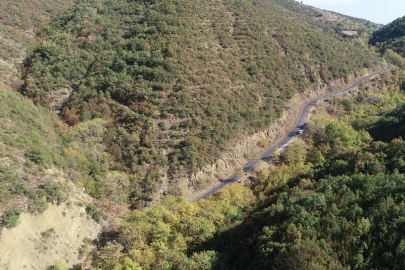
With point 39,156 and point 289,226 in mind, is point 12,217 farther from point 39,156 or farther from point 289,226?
point 289,226

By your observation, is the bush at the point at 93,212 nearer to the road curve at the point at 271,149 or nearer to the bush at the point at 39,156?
the bush at the point at 39,156

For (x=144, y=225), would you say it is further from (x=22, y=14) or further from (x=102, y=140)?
(x=22, y=14)

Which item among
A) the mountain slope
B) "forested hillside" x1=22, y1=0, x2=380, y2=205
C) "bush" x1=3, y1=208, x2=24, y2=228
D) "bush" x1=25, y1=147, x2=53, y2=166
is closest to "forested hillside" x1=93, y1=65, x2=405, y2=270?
"bush" x1=3, y1=208, x2=24, y2=228

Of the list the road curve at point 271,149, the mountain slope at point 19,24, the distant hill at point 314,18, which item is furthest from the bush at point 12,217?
the distant hill at point 314,18

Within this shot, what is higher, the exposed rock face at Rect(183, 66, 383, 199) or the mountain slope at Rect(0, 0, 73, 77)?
the mountain slope at Rect(0, 0, 73, 77)

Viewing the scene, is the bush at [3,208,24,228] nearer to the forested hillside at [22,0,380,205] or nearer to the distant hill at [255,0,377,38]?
the forested hillside at [22,0,380,205]

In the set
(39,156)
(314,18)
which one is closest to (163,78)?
(39,156)
